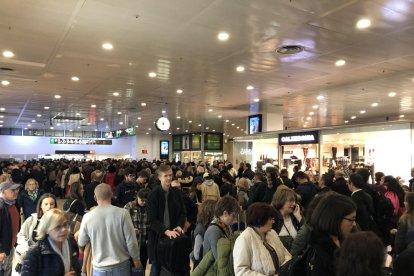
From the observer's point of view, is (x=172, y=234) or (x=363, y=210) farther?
(x=363, y=210)

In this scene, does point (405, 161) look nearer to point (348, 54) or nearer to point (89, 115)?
point (348, 54)

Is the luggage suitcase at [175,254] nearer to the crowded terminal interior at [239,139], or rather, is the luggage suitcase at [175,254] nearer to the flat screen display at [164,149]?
the crowded terminal interior at [239,139]

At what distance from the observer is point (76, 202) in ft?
17.2

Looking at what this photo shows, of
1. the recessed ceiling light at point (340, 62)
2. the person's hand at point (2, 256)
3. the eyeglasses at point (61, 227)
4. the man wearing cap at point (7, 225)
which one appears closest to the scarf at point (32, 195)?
the man wearing cap at point (7, 225)

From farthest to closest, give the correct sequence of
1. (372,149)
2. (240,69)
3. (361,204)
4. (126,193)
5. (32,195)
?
(372,149) < (240,69) < (126,193) < (32,195) < (361,204)

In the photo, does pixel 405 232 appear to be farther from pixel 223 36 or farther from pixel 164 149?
pixel 164 149

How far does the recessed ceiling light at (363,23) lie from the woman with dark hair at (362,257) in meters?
5.32

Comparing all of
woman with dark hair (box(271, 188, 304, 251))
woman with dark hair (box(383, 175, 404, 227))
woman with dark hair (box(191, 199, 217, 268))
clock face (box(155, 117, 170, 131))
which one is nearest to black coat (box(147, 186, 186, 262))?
woman with dark hair (box(191, 199, 217, 268))

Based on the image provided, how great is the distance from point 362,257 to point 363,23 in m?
5.56

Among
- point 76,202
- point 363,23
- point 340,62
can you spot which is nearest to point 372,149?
point 340,62

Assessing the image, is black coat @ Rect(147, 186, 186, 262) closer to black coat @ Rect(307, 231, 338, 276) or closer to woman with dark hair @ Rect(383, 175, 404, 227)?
black coat @ Rect(307, 231, 338, 276)

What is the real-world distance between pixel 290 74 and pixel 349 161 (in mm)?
4636

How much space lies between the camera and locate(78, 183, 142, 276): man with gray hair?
351cm

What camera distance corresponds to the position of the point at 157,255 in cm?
406
